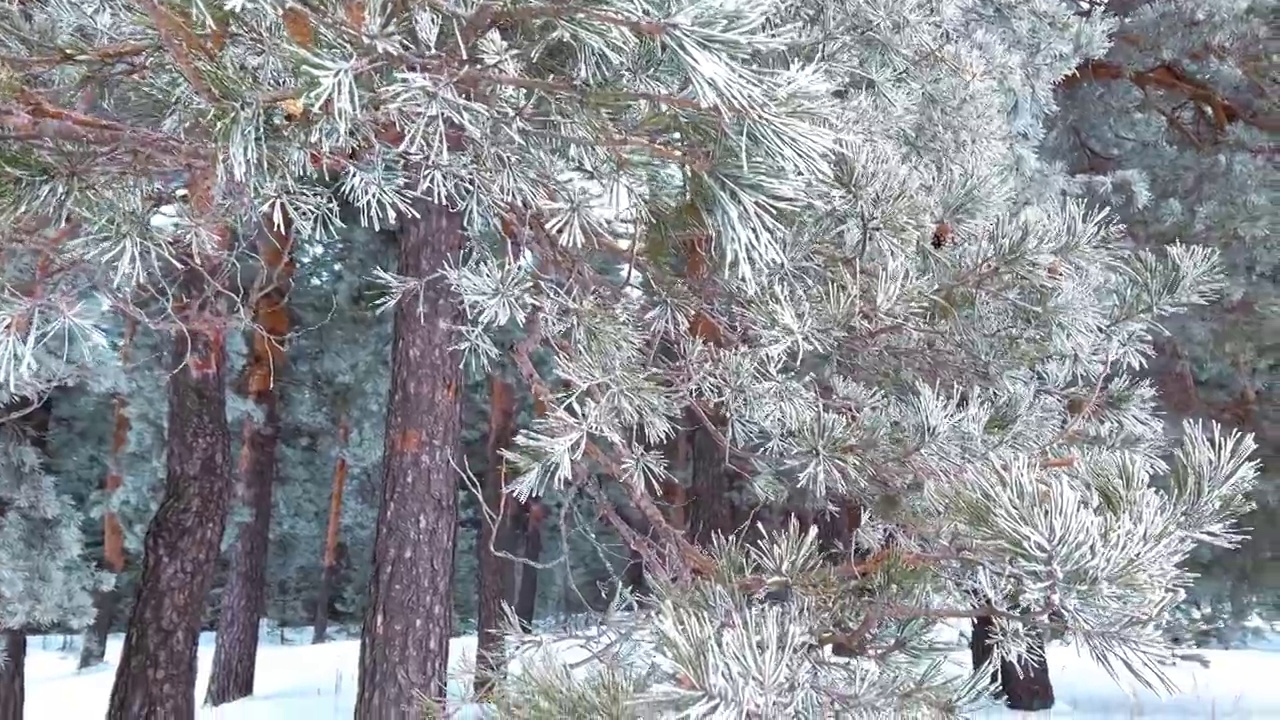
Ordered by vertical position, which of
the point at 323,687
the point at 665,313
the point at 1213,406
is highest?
the point at 1213,406

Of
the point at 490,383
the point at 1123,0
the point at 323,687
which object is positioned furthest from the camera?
the point at 490,383

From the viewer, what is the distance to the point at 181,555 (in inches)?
171

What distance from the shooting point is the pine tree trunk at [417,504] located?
332 cm

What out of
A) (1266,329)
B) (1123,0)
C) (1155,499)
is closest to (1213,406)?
(1266,329)

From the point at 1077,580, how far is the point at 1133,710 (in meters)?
5.80

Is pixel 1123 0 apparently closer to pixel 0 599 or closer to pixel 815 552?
pixel 815 552

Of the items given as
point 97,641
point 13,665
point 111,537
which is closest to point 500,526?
point 13,665

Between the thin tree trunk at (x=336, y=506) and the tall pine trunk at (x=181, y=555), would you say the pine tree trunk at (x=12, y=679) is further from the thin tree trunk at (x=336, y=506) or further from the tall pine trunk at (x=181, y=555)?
the thin tree trunk at (x=336, y=506)

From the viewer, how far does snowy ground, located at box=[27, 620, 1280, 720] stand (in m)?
5.73

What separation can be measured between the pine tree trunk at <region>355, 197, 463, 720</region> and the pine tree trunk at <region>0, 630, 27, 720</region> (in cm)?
411

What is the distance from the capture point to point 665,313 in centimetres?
196

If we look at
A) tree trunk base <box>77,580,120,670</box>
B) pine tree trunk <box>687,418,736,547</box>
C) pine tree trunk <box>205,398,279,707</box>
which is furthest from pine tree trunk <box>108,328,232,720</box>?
tree trunk base <box>77,580,120,670</box>

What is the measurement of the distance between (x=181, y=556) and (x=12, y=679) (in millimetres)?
2850

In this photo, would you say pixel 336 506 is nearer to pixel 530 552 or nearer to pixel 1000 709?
pixel 530 552
